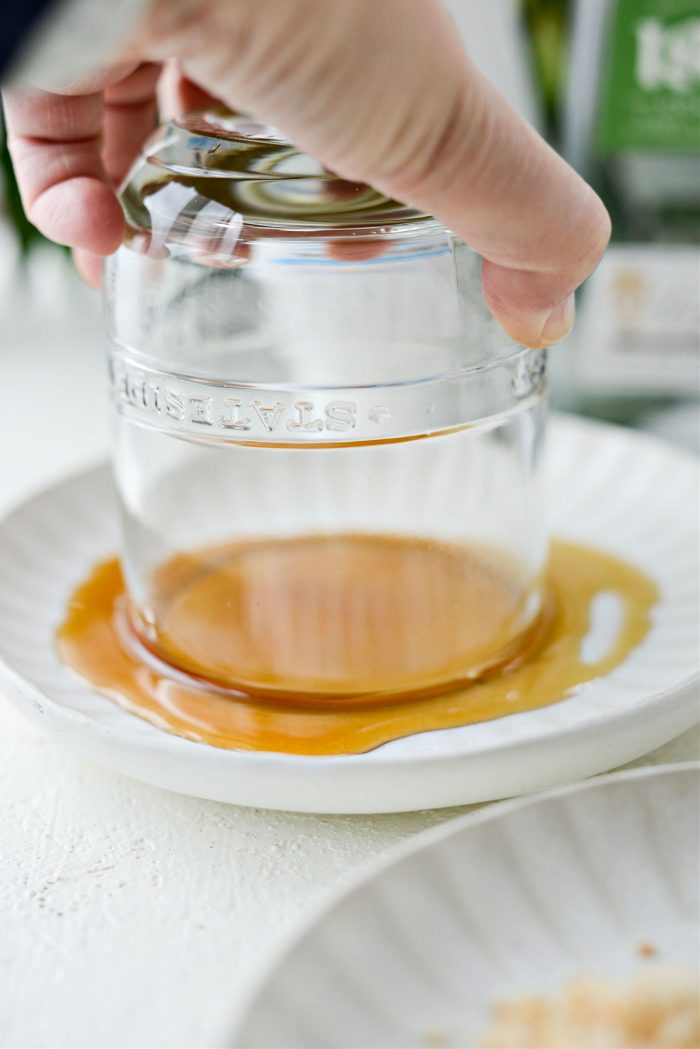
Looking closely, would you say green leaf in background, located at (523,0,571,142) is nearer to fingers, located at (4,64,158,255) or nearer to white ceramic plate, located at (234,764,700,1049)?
fingers, located at (4,64,158,255)

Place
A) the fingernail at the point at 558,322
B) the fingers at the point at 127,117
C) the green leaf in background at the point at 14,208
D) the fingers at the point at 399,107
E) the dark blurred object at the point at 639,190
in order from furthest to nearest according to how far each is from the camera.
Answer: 1. the green leaf in background at the point at 14,208
2. the dark blurred object at the point at 639,190
3. the fingers at the point at 127,117
4. the fingernail at the point at 558,322
5. the fingers at the point at 399,107

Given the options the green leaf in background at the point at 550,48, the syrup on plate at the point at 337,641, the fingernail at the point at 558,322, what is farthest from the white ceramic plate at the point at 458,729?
the green leaf in background at the point at 550,48

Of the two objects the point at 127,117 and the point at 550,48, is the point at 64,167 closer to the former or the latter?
the point at 127,117

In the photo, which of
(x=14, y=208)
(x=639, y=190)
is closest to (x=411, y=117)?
(x=639, y=190)

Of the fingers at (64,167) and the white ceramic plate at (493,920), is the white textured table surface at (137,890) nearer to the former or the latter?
the white ceramic plate at (493,920)

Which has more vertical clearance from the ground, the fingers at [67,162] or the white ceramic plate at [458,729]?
the fingers at [67,162]

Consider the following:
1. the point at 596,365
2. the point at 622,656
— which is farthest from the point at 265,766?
the point at 596,365
